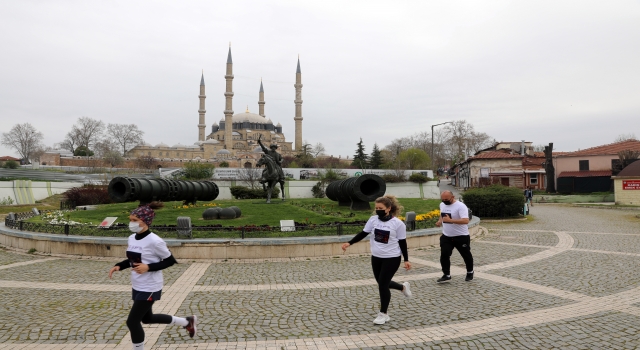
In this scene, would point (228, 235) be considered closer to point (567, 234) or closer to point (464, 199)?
point (567, 234)

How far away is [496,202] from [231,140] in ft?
272

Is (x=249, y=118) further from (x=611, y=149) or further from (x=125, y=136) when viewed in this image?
(x=611, y=149)

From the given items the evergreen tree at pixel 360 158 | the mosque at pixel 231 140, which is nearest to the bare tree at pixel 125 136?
the mosque at pixel 231 140

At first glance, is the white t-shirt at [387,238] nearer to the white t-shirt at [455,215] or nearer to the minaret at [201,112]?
the white t-shirt at [455,215]

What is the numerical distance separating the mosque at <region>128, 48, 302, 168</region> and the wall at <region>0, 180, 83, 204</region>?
4874cm

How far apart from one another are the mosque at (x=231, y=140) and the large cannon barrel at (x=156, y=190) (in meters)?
67.1

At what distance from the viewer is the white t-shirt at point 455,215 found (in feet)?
23.4

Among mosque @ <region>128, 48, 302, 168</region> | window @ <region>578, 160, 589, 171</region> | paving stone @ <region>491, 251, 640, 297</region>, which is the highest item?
mosque @ <region>128, 48, 302, 168</region>

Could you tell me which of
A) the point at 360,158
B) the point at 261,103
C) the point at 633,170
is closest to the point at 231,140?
the point at 261,103

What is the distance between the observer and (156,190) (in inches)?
613

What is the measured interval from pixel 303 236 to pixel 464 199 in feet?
40.1

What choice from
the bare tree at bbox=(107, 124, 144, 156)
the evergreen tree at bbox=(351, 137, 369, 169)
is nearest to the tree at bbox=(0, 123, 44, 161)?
the bare tree at bbox=(107, 124, 144, 156)

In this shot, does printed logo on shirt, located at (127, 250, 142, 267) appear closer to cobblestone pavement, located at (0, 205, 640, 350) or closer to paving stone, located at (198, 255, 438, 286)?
cobblestone pavement, located at (0, 205, 640, 350)

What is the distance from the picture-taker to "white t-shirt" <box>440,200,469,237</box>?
7.14 m
